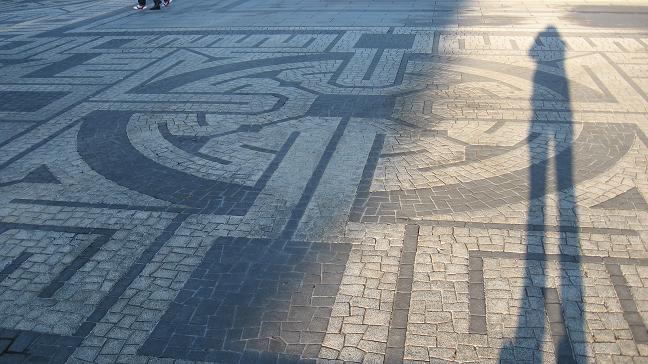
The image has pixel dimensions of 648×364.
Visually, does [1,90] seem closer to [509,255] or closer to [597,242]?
[509,255]

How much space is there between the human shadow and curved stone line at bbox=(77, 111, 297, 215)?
4.22 m

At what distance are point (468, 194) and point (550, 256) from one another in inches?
71.9

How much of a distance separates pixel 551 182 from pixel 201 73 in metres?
10.4

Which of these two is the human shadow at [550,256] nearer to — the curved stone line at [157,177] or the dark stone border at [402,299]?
the dark stone border at [402,299]

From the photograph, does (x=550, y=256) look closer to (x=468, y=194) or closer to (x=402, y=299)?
(x=468, y=194)

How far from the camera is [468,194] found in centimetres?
830

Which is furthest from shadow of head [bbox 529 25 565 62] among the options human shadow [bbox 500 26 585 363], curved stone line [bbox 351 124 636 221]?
curved stone line [bbox 351 124 636 221]

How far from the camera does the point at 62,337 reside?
229 inches

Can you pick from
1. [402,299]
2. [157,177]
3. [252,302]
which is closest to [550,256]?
[402,299]

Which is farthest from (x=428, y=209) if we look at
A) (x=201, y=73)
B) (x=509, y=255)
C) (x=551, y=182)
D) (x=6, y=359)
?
(x=201, y=73)

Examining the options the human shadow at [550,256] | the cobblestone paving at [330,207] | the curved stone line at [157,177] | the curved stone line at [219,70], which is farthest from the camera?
the curved stone line at [219,70]

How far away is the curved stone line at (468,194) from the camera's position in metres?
7.95

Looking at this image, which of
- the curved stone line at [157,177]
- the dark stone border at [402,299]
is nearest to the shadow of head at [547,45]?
the curved stone line at [157,177]

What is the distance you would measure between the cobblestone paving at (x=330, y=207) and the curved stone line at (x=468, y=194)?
1.4 inches
